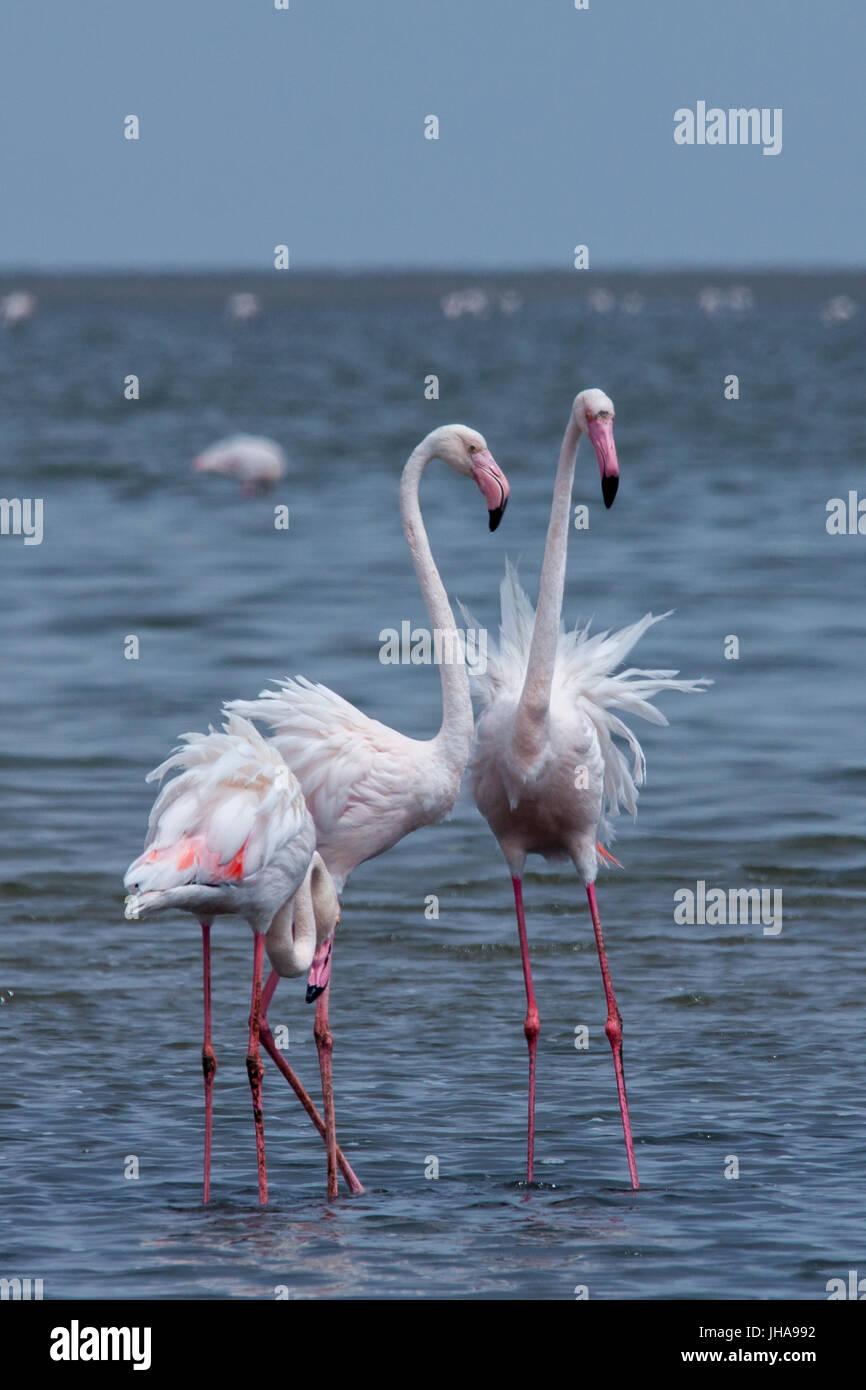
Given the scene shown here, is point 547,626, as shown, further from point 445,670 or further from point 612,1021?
point 612,1021

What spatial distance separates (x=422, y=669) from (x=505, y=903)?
593 cm

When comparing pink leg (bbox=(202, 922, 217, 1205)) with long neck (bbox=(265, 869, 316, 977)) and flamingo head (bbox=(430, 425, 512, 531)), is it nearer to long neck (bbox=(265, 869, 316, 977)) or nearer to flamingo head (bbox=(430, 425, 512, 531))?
long neck (bbox=(265, 869, 316, 977))

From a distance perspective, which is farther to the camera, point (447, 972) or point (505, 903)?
point (505, 903)

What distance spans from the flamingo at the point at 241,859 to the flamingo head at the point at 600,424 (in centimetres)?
136

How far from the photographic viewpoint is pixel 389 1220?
6.33 metres

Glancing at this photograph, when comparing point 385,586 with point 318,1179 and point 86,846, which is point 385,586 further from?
point 318,1179

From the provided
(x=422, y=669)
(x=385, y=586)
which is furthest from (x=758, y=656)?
(x=385, y=586)

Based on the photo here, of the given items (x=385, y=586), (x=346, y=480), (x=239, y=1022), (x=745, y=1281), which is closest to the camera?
(x=745, y=1281)

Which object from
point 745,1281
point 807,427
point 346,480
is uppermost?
point 807,427

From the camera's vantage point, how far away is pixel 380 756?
6.87 meters

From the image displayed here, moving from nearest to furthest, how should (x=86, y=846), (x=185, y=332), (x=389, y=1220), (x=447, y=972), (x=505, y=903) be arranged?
(x=389, y=1220), (x=447, y=972), (x=505, y=903), (x=86, y=846), (x=185, y=332)

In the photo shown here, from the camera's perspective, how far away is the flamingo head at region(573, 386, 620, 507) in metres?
6.62

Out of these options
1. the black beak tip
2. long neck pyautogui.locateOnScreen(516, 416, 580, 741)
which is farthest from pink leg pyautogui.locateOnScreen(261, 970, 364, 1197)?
the black beak tip

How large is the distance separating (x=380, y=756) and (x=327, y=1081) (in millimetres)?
1042
